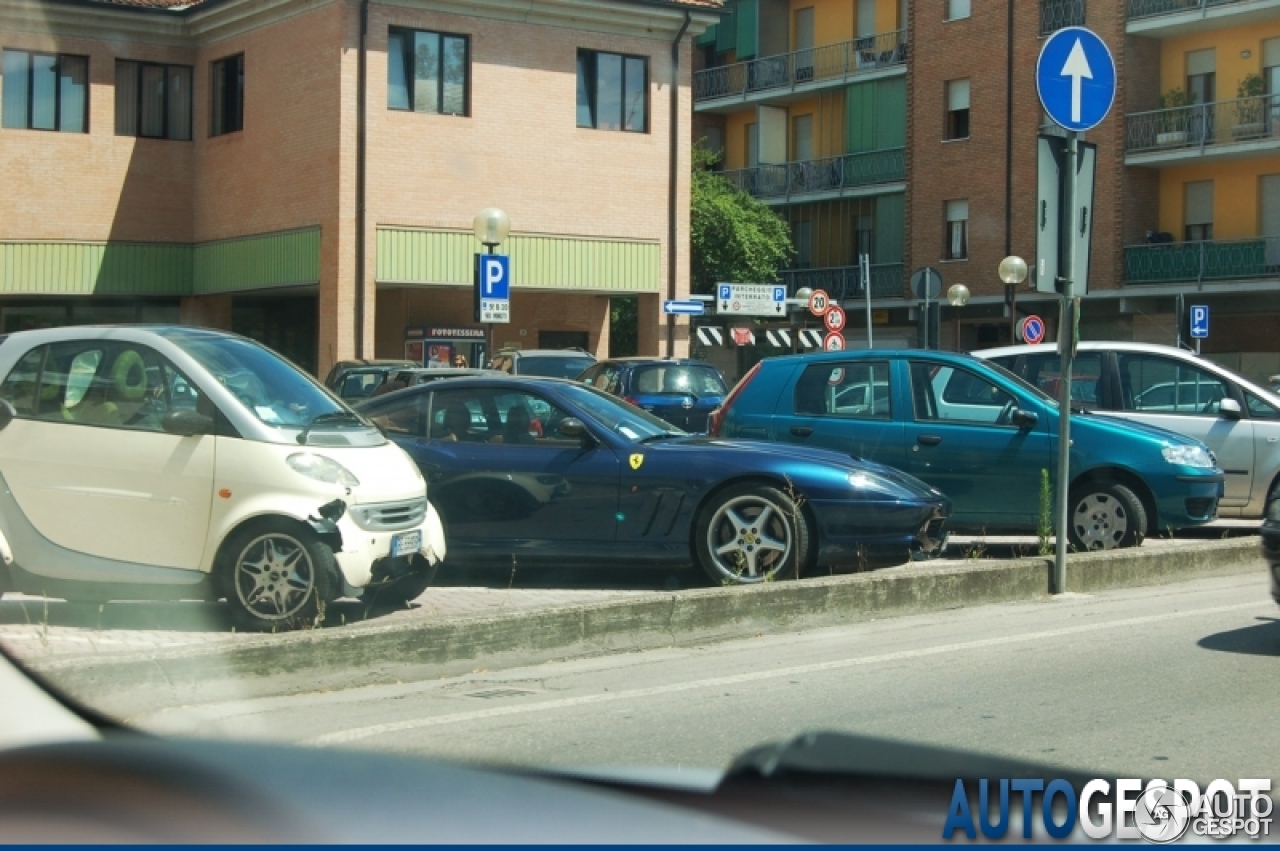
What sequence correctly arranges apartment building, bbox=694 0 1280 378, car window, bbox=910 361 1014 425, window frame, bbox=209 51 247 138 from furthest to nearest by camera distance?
apartment building, bbox=694 0 1280 378
window frame, bbox=209 51 247 138
car window, bbox=910 361 1014 425

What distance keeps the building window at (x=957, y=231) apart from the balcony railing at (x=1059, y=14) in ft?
17.6

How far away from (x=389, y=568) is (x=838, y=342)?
21730 mm

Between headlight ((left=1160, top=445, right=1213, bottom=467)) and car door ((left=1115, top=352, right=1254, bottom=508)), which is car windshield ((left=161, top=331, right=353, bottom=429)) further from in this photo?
car door ((left=1115, top=352, right=1254, bottom=508))

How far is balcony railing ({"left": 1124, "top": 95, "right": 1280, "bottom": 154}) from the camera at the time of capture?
3844cm

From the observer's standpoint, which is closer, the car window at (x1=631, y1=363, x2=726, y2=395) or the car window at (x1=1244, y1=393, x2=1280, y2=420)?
the car window at (x1=1244, y1=393, x2=1280, y2=420)

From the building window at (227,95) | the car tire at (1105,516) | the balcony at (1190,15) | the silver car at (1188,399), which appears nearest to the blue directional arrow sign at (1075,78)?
the car tire at (1105,516)

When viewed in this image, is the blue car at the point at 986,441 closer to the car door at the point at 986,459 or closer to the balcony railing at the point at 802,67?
the car door at the point at 986,459

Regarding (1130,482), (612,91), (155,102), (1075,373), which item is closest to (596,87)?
(612,91)

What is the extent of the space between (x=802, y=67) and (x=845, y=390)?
3973 cm

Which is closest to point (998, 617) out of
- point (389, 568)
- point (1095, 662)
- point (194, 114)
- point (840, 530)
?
point (840, 530)

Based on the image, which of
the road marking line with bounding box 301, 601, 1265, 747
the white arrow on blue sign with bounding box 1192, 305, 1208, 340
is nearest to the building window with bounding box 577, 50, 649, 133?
the white arrow on blue sign with bounding box 1192, 305, 1208, 340

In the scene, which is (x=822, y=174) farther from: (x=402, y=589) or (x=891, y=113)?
(x=402, y=589)

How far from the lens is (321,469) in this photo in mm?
→ 8094

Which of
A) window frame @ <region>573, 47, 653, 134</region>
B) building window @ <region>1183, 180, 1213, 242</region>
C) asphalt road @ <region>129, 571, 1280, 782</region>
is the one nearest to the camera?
asphalt road @ <region>129, 571, 1280, 782</region>
